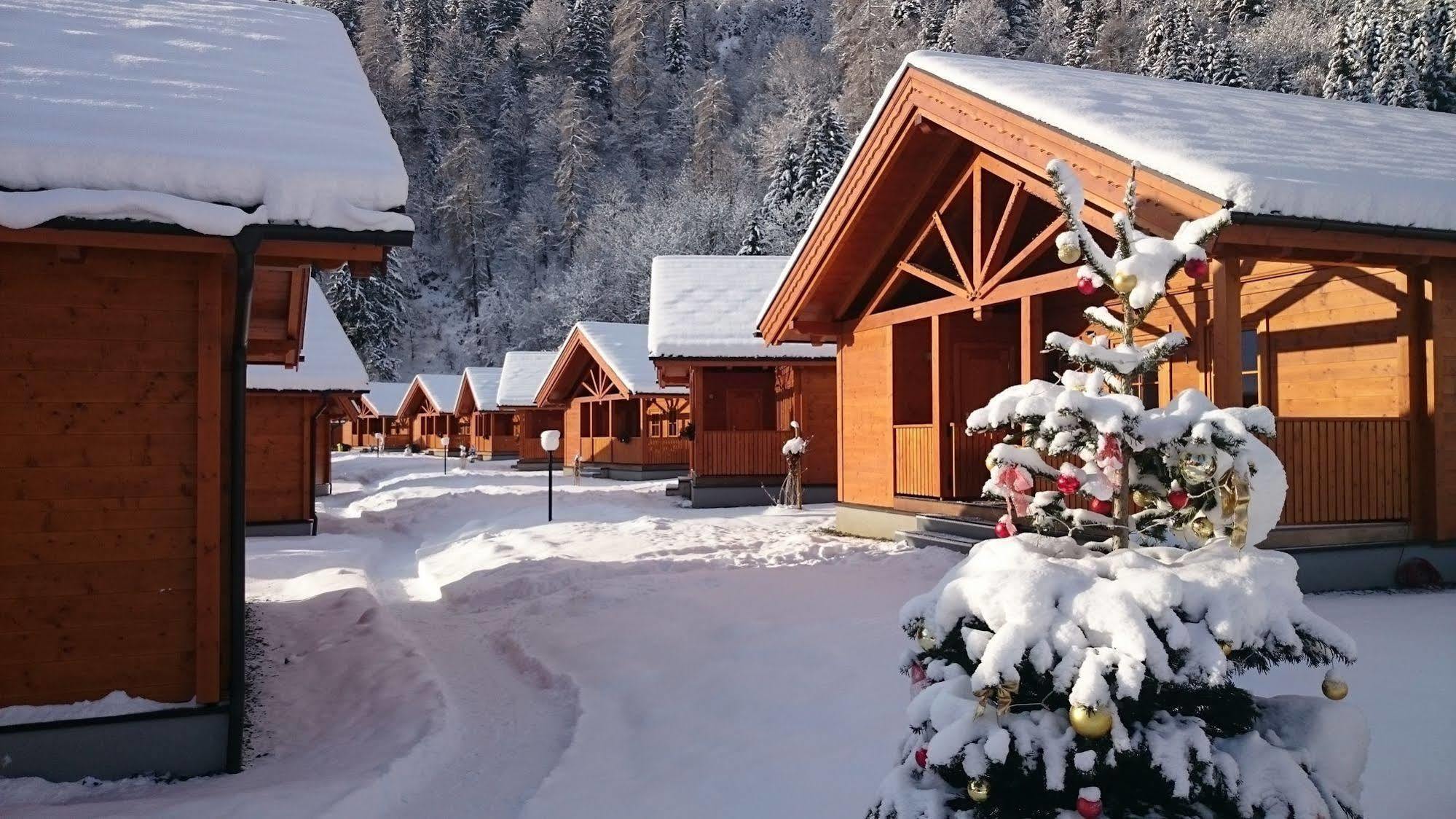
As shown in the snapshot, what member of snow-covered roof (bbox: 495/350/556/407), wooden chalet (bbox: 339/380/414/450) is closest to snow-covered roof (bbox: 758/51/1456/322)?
snow-covered roof (bbox: 495/350/556/407)

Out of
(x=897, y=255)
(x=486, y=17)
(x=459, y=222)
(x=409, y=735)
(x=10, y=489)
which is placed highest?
(x=486, y=17)

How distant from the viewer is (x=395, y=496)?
934 inches

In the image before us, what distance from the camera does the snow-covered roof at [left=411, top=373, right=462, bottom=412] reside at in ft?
168

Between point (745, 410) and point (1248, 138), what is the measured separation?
13.2 m

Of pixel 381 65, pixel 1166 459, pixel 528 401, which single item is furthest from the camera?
pixel 381 65

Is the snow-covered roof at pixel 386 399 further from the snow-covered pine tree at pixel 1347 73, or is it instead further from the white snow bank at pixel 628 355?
the snow-covered pine tree at pixel 1347 73

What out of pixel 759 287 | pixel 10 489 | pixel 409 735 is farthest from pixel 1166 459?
pixel 759 287

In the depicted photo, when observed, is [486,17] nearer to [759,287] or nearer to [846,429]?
[759,287]

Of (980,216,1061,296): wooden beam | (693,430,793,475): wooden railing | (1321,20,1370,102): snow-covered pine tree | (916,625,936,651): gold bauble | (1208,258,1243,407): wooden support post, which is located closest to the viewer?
(916,625,936,651): gold bauble

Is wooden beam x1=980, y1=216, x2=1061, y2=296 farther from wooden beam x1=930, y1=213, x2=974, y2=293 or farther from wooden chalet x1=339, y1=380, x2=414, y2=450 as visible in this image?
wooden chalet x1=339, y1=380, x2=414, y2=450

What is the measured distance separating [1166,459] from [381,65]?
306 ft

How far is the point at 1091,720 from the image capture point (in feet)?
8.94

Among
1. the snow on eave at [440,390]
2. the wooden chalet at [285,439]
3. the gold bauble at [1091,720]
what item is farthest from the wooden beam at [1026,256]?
the snow on eave at [440,390]

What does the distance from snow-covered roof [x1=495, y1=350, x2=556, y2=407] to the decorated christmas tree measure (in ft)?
113
